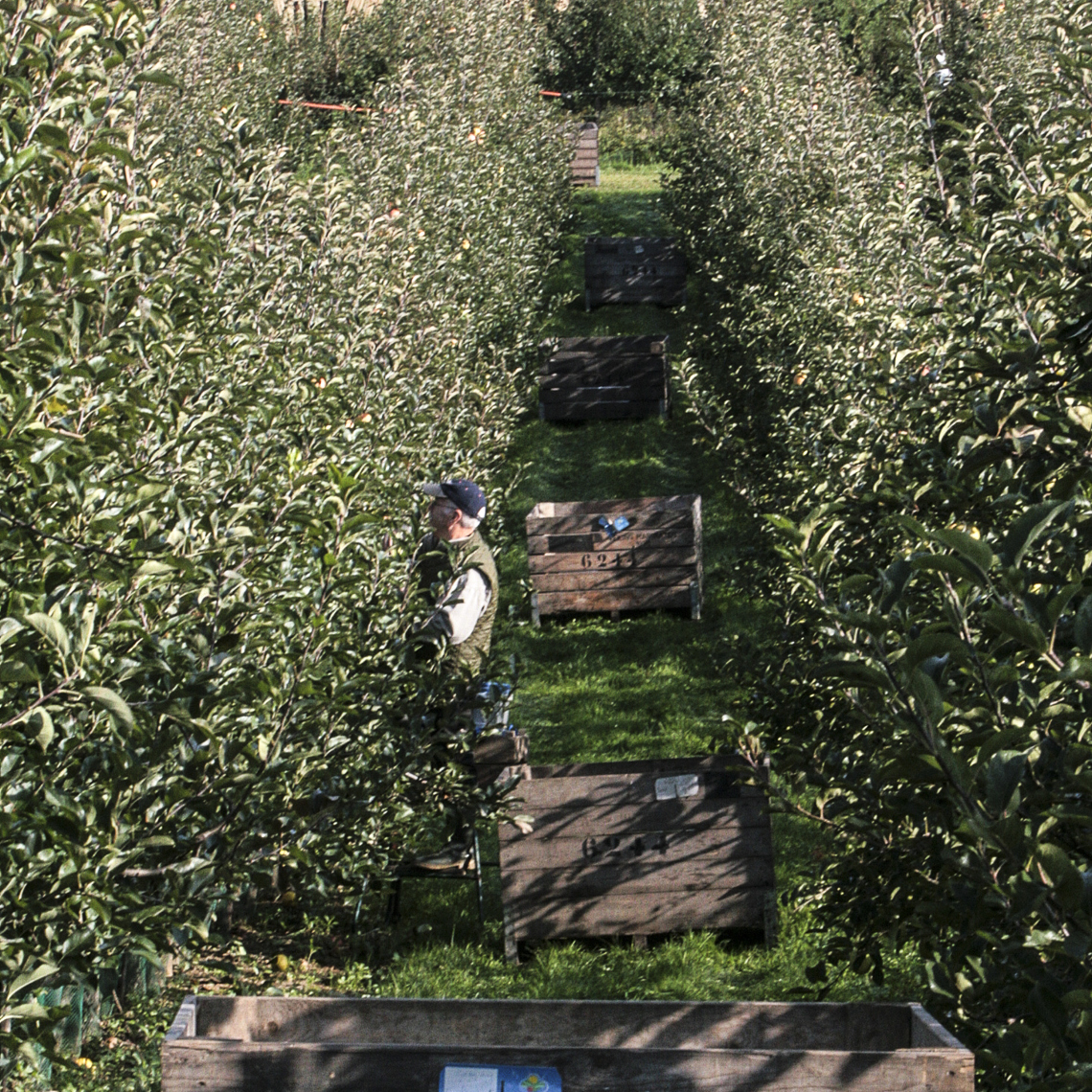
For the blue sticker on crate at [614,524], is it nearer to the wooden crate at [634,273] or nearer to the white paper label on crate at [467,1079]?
the white paper label on crate at [467,1079]

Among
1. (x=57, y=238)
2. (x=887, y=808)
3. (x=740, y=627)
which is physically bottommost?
(x=740, y=627)

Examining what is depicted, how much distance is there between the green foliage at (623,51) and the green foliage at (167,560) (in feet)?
72.5

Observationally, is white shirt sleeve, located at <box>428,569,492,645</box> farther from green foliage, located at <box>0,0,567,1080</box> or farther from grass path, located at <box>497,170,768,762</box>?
grass path, located at <box>497,170,768,762</box>

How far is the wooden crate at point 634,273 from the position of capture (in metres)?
17.1

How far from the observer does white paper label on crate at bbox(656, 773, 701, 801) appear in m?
5.56

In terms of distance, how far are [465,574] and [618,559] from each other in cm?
462

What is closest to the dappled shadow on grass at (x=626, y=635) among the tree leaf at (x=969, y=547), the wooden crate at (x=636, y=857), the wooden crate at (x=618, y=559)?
the wooden crate at (x=618, y=559)

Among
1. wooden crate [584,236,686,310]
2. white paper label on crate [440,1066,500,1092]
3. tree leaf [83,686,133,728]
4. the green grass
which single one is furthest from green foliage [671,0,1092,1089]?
wooden crate [584,236,686,310]

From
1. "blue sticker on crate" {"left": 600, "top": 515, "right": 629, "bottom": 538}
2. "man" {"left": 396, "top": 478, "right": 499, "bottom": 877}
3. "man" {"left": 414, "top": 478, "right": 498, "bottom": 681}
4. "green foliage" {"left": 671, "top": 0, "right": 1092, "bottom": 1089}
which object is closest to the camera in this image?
"green foliage" {"left": 671, "top": 0, "right": 1092, "bottom": 1089}

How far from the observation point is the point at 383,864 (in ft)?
16.7

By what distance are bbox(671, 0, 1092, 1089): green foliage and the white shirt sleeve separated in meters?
1.17

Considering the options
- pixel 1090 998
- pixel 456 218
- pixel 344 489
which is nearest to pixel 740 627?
pixel 456 218

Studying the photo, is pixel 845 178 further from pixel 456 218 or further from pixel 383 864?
pixel 383 864

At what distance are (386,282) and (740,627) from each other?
3.78 metres
